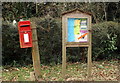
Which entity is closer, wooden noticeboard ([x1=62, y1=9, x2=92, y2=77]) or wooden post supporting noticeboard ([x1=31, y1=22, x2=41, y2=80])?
wooden post supporting noticeboard ([x1=31, y1=22, x2=41, y2=80])

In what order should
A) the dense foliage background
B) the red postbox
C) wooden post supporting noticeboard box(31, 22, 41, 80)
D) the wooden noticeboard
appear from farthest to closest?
the dense foliage background → the wooden noticeboard → wooden post supporting noticeboard box(31, 22, 41, 80) → the red postbox

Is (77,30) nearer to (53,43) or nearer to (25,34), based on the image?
(25,34)

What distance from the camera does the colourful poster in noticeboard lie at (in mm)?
5164

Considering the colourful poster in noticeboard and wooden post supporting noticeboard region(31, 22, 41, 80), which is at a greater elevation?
the colourful poster in noticeboard

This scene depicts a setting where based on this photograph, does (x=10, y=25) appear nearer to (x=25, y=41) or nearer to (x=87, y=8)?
(x=25, y=41)

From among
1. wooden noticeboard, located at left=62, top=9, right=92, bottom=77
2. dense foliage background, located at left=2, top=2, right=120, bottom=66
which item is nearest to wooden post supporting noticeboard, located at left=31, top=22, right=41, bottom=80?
wooden noticeboard, located at left=62, top=9, right=92, bottom=77

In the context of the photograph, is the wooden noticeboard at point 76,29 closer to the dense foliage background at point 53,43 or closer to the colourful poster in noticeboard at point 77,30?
the colourful poster in noticeboard at point 77,30

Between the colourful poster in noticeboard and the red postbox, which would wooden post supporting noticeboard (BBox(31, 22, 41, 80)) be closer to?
the red postbox

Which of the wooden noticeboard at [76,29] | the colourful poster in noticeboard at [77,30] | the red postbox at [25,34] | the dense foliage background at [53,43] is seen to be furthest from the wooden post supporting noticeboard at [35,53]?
the dense foliage background at [53,43]

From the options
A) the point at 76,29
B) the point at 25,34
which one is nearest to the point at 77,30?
the point at 76,29

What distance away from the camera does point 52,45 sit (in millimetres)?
7859

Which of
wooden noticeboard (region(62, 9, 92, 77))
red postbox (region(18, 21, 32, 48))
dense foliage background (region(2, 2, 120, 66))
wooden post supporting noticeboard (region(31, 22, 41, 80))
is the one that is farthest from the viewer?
dense foliage background (region(2, 2, 120, 66))

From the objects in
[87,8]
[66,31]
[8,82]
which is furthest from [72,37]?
[87,8]

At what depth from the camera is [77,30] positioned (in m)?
5.20
